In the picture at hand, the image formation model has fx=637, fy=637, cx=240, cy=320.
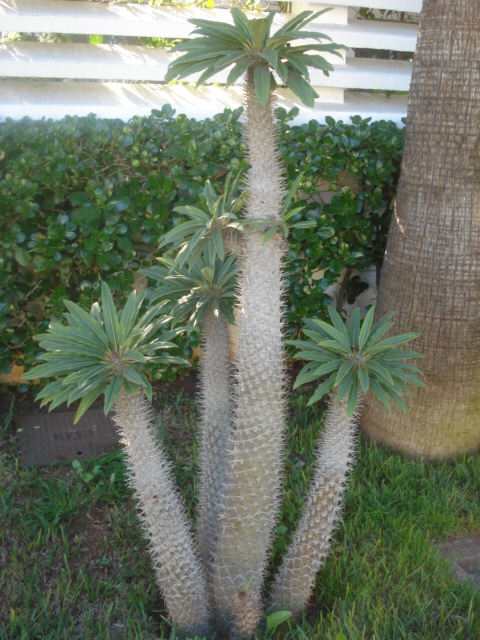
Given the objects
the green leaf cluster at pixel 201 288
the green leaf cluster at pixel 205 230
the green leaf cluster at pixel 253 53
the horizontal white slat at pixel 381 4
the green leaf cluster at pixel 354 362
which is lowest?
the green leaf cluster at pixel 354 362

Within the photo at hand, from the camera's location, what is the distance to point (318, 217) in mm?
4207

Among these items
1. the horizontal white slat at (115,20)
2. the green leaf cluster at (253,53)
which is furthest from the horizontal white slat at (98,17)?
the green leaf cluster at (253,53)

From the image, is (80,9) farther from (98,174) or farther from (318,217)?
(318,217)

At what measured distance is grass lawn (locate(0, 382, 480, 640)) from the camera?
8.14ft

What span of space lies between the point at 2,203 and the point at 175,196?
3.35 feet

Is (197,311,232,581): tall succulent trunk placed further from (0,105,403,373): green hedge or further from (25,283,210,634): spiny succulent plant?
(0,105,403,373): green hedge

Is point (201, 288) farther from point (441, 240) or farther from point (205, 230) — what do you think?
point (441, 240)

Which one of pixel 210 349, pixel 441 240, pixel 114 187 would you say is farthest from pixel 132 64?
pixel 210 349

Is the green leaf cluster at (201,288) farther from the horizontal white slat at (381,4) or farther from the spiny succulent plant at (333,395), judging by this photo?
the horizontal white slat at (381,4)

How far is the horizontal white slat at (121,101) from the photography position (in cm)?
385

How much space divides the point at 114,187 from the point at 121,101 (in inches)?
27.1

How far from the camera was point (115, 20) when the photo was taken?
150 inches

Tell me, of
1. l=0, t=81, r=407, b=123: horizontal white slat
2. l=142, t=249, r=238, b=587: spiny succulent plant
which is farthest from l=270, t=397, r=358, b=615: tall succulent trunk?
l=0, t=81, r=407, b=123: horizontal white slat

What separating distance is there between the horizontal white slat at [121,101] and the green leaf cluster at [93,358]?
2.17 m
